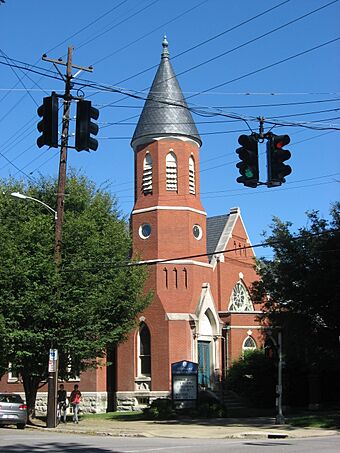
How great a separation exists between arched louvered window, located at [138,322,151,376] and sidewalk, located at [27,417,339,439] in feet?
20.5

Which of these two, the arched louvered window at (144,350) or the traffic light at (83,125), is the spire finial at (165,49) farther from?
the traffic light at (83,125)

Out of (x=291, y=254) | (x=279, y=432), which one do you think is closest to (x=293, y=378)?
(x=291, y=254)

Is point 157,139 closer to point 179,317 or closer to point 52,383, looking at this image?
point 179,317

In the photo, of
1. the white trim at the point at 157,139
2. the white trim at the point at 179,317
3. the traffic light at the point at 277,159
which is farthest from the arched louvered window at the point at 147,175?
the traffic light at the point at 277,159

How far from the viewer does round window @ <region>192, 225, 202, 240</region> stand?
3797 centimetres

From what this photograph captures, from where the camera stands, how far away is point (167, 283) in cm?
3644

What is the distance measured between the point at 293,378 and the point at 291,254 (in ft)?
39.6

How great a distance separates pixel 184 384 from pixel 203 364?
16.9ft

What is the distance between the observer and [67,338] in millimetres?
26031

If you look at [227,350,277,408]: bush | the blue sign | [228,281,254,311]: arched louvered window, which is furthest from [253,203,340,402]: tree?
[228,281,254,311]: arched louvered window

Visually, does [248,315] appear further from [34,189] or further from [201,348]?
[34,189]

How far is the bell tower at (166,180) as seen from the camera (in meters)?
37.2

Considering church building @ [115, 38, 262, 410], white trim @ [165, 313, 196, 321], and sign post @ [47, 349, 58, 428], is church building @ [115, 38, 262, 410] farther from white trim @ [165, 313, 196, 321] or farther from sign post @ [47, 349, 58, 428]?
sign post @ [47, 349, 58, 428]

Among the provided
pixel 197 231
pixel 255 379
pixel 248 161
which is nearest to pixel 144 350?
pixel 255 379
